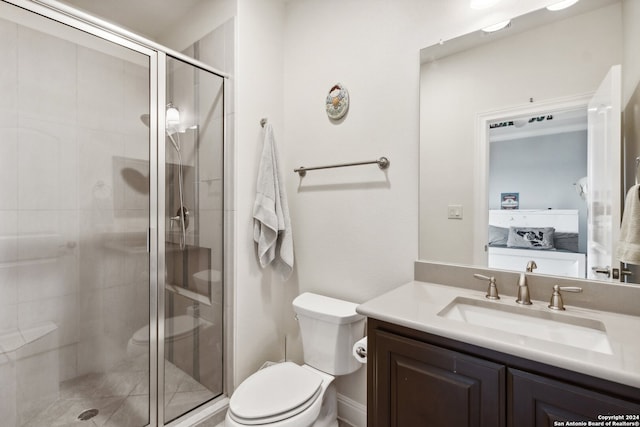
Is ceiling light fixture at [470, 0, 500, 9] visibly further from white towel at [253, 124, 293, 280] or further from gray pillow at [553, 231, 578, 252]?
white towel at [253, 124, 293, 280]

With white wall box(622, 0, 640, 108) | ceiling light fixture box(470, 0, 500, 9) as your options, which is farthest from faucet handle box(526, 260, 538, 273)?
ceiling light fixture box(470, 0, 500, 9)

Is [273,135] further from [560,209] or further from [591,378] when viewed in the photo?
[591,378]

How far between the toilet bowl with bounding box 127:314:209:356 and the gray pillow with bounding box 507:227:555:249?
1.58m

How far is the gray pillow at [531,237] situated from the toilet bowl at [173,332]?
5.18 feet

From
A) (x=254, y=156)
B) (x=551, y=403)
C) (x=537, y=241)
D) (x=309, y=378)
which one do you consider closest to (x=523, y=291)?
(x=537, y=241)

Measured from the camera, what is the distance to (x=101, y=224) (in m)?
1.35

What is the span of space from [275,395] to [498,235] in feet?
3.82

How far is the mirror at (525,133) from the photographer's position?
106 centimetres

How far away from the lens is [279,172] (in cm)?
178

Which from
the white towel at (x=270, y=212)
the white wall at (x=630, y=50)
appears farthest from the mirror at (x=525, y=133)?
the white towel at (x=270, y=212)

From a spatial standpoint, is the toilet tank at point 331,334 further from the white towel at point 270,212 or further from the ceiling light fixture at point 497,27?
the ceiling light fixture at point 497,27

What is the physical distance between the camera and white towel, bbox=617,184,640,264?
96cm

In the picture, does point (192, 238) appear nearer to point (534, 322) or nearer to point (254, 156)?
point (254, 156)

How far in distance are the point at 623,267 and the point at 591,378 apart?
56cm
